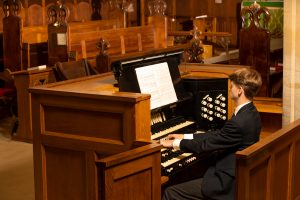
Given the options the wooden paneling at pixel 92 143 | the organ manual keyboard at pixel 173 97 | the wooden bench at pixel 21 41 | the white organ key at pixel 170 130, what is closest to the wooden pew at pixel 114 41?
the wooden bench at pixel 21 41

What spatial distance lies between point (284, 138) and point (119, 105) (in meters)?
1.02

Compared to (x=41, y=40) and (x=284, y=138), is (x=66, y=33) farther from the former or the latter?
(x=284, y=138)

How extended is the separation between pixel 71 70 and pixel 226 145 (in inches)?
90.3

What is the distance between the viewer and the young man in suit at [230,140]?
344 cm

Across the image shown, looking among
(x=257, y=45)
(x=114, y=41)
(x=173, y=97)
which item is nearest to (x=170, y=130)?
(x=173, y=97)

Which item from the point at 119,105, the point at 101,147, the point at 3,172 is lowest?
the point at 3,172

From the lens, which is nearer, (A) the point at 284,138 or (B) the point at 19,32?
(A) the point at 284,138

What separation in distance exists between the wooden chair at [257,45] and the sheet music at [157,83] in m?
1.33

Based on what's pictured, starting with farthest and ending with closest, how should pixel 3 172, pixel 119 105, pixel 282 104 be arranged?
pixel 3 172 < pixel 282 104 < pixel 119 105

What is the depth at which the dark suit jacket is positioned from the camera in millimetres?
3436

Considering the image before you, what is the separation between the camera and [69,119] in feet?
12.1

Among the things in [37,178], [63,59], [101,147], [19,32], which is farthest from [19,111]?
[101,147]

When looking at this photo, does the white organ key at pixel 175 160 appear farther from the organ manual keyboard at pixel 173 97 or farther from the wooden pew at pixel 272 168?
the wooden pew at pixel 272 168

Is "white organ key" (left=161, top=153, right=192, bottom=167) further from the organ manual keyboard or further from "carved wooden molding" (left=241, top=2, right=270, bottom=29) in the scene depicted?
"carved wooden molding" (left=241, top=2, right=270, bottom=29)
